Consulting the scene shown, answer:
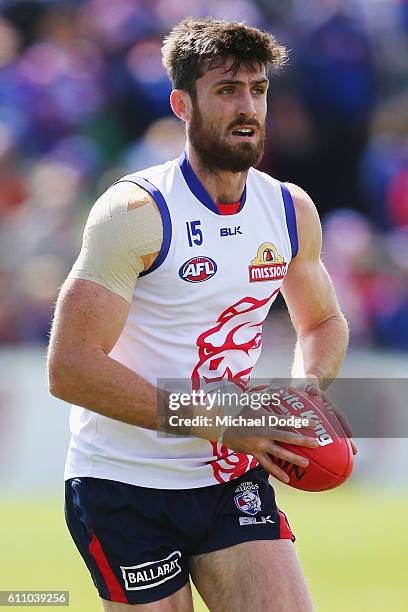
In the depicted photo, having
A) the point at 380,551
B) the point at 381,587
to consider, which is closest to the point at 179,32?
the point at 381,587

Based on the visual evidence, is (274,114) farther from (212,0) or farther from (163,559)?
(163,559)

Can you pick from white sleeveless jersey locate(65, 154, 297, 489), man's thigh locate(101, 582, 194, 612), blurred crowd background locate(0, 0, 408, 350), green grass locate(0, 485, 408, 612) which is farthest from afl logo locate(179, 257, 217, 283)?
blurred crowd background locate(0, 0, 408, 350)

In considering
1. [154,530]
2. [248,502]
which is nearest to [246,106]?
[248,502]

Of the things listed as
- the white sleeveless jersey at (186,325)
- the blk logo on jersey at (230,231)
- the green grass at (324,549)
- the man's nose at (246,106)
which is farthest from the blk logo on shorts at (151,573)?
the green grass at (324,549)

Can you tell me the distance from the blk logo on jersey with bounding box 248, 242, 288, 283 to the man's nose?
48 centimetres

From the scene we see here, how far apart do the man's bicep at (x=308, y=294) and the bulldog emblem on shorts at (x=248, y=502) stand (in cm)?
81

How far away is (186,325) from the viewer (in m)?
4.26

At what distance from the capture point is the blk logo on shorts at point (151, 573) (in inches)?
163

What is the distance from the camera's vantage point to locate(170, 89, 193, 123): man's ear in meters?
4.48

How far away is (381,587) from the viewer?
748 centimetres

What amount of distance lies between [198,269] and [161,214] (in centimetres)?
23

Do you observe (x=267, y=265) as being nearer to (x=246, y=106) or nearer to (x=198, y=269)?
(x=198, y=269)

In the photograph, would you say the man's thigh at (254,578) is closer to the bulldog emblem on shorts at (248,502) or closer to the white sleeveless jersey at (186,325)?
the bulldog emblem on shorts at (248,502)

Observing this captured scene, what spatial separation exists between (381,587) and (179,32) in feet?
13.8
